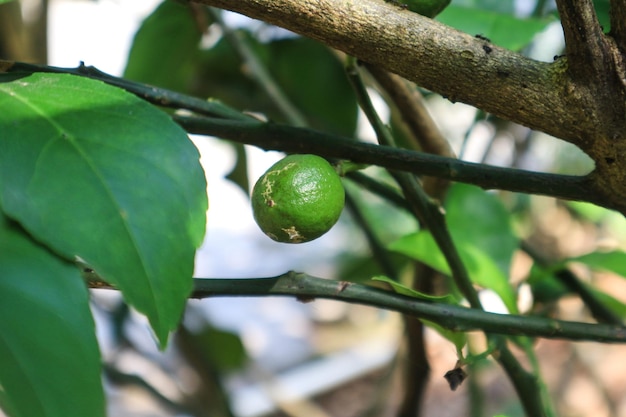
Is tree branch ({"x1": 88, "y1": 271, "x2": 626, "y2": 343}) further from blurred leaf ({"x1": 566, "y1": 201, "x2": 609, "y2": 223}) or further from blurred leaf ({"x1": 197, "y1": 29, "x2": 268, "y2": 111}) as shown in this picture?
blurred leaf ({"x1": 566, "y1": 201, "x2": 609, "y2": 223})

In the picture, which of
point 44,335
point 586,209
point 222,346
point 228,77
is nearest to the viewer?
point 44,335

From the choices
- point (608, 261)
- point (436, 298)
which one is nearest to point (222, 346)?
point (608, 261)

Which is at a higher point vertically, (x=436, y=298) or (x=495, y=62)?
(x=495, y=62)

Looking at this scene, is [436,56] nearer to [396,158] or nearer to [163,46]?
[396,158]

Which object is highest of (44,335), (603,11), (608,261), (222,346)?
(603,11)

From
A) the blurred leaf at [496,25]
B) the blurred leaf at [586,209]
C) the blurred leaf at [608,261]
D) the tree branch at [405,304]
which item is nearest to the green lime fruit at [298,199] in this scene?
the tree branch at [405,304]

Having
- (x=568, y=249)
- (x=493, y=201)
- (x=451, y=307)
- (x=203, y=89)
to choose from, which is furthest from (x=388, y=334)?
(x=451, y=307)

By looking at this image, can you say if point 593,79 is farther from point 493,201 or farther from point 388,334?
point 388,334

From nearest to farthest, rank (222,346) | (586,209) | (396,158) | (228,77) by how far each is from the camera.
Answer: (396,158)
(228,77)
(222,346)
(586,209)

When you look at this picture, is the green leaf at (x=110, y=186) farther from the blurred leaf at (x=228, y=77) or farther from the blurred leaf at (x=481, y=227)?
the blurred leaf at (x=228, y=77)
